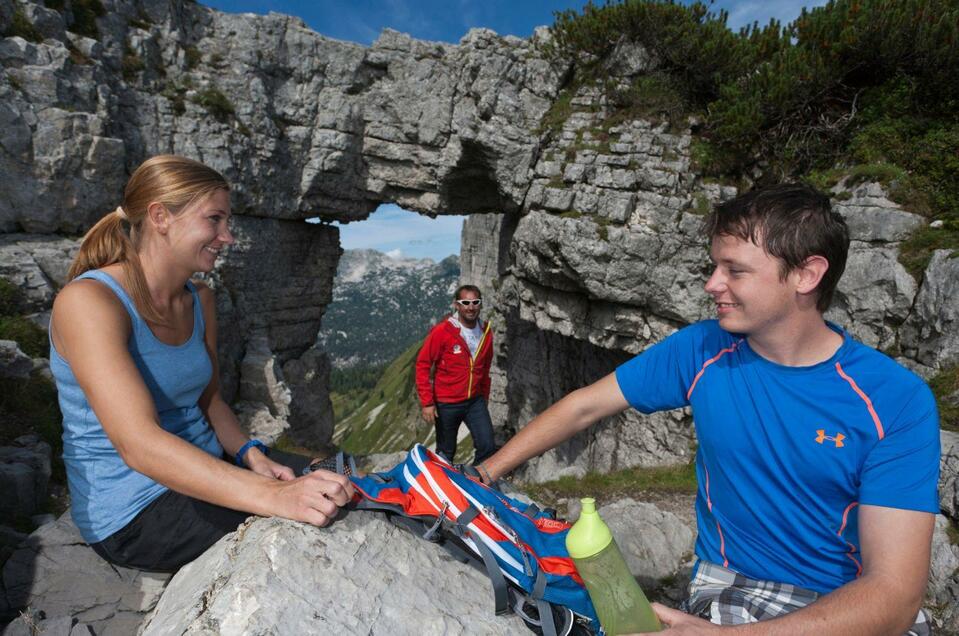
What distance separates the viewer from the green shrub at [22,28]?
1229 cm

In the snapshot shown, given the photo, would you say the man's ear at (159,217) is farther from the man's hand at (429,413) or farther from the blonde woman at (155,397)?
the man's hand at (429,413)

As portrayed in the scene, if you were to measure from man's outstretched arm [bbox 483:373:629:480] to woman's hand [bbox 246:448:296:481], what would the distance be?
1.38 meters

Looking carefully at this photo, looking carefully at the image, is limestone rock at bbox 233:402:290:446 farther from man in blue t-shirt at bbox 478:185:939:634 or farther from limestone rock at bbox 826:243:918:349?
limestone rock at bbox 826:243:918:349

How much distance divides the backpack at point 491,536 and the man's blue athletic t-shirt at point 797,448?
112 centimetres

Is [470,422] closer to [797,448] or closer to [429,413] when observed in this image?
[429,413]

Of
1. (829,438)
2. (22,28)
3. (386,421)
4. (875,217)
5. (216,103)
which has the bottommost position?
(386,421)

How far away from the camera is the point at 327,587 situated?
229cm

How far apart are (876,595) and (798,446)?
29.1 inches

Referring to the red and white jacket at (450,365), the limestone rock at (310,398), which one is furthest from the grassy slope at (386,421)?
the red and white jacket at (450,365)

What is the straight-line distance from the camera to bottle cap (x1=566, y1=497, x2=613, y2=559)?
2.17 m

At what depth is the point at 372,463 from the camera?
10492 millimetres

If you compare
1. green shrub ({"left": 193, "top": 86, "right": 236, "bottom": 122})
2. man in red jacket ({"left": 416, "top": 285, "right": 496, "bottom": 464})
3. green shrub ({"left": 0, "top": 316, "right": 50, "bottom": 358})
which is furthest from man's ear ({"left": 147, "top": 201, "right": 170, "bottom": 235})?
green shrub ({"left": 193, "top": 86, "right": 236, "bottom": 122})

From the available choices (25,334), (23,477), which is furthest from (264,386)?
(23,477)

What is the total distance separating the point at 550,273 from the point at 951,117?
10.2 meters
